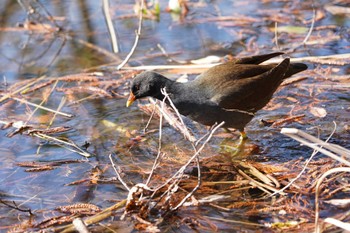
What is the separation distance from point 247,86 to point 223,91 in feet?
0.65

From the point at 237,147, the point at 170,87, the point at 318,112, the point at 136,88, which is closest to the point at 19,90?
the point at 136,88

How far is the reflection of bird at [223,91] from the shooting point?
16.7ft

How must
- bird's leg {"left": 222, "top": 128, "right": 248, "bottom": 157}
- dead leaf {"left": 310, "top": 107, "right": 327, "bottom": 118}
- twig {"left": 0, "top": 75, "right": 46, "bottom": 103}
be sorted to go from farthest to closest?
twig {"left": 0, "top": 75, "right": 46, "bottom": 103} < dead leaf {"left": 310, "top": 107, "right": 327, "bottom": 118} < bird's leg {"left": 222, "top": 128, "right": 248, "bottom": 157}

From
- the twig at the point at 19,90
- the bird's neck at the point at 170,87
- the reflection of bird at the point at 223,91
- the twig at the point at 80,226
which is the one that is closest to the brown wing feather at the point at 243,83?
the reflection of bird at the point at 223,91

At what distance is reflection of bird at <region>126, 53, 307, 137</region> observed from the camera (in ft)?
16.7

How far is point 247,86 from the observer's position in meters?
5.15

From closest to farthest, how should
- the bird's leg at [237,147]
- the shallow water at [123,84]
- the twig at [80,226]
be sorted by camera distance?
1. the twig at [80,226]
2. the shallow water at [123,84]
3. the bird's leg at [237,147]

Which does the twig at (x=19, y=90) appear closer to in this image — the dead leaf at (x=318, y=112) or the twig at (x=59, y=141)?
the twig at (x=59, y=141)

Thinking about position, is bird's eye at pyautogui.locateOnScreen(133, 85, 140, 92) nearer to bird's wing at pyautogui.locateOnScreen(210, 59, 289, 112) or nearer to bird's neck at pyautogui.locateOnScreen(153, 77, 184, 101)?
bird's neck at pyautogui.locateOnScreen(153, 77, 184, 101)

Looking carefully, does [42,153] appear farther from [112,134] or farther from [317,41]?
[317,41]

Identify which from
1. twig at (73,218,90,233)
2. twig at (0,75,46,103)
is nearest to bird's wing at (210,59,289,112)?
twig at (73,218,90,233)

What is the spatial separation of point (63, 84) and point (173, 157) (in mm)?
1927

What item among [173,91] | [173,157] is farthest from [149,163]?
[173,91]

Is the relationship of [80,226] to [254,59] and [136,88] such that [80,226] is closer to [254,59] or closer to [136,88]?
[136,88]
